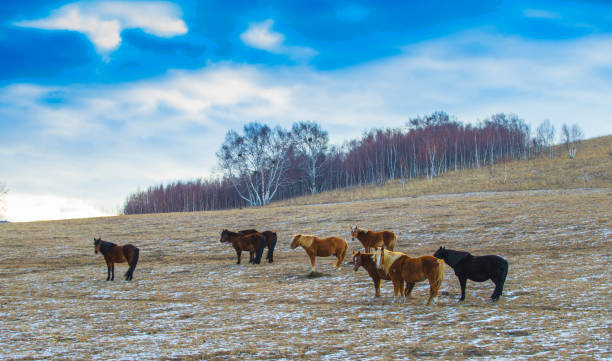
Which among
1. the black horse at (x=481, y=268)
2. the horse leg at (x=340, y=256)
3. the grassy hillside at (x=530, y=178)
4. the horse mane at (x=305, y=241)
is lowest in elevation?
the horse leg at (x=340, y=256)

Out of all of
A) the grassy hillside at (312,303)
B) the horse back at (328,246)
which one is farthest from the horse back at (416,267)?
the horse back at (328,246)

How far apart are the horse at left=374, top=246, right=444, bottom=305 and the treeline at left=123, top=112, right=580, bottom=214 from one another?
6739 cm

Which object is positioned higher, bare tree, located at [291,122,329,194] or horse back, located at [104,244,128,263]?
bare tree, located at [291,122,329,194]

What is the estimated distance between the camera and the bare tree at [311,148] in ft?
314

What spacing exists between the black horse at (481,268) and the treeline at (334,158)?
68.0 meters

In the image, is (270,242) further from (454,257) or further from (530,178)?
(530,178)

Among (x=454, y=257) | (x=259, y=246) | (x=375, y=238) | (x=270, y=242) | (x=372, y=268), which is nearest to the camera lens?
(x=454, y=257)

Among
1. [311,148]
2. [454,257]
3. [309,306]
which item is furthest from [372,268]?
[311,148]

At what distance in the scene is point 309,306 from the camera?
11914 millimetres

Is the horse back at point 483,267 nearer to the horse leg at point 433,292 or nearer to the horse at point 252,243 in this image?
the horse leg at point 433,292

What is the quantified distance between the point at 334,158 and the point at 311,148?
15168 mm

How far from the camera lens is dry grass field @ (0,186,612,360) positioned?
26.8 ft

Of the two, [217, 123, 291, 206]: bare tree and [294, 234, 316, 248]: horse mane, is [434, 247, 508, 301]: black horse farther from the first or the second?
[217, 123, 291, 206]: bare tree

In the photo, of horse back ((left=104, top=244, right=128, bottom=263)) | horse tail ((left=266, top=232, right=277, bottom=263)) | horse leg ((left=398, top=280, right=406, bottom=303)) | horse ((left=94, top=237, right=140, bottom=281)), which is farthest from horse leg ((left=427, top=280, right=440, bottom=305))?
horse back ((left=104, top=244, right=128, bottom=263))
